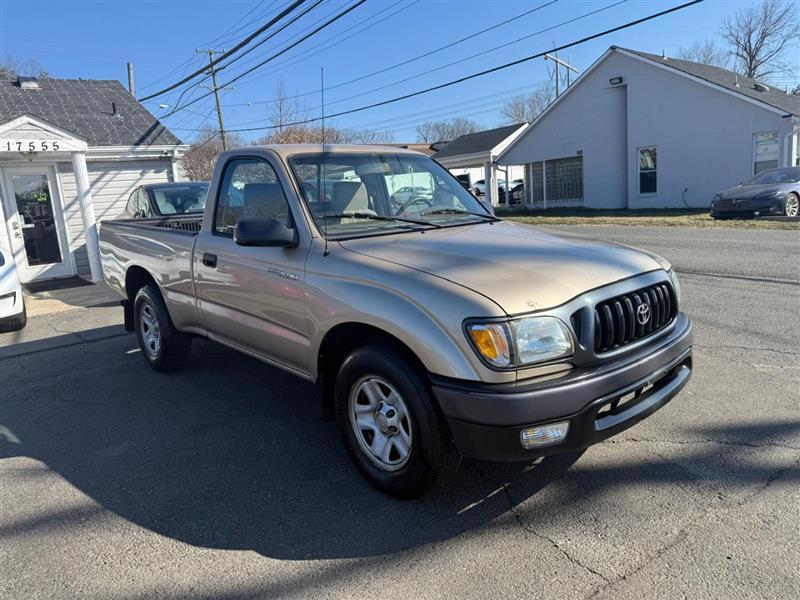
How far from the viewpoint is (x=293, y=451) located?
3.96 meters

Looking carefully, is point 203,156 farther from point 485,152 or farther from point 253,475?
point 253,475

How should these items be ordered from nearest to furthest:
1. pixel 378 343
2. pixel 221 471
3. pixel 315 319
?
1. pixel 378 343
2. pixel 315 319
3. pixel 221 471

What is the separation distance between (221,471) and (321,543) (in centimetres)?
109

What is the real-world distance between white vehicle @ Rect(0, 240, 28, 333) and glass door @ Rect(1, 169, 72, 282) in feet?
15.6

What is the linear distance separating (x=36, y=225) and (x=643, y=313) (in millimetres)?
13488

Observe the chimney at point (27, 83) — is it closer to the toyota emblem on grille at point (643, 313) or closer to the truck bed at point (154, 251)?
the truck bed at point (154, 251)

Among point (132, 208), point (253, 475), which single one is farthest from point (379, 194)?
point (132, 208)

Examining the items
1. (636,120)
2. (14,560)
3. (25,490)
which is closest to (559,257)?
(14,560)

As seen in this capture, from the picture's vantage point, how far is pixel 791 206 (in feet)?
→ 53.4

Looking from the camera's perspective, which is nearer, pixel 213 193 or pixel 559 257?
pixel 559 257

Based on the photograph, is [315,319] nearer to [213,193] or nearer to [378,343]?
[378,343]

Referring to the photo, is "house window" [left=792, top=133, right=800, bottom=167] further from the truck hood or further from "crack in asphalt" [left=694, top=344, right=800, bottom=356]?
the truck hood

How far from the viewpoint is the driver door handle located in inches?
174

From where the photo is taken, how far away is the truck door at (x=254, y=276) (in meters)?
3.70
